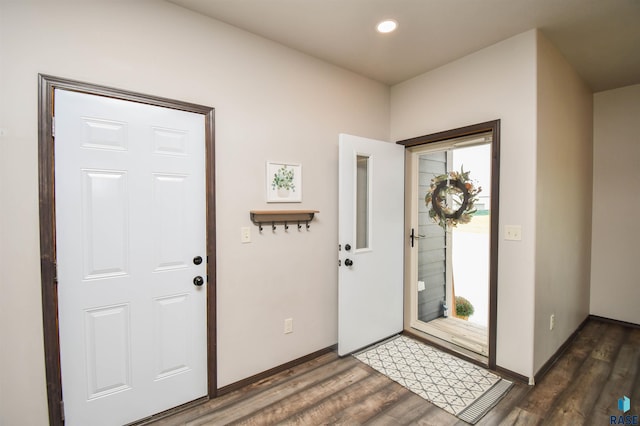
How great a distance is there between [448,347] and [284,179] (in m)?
2.26

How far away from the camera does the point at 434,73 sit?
2.84 m

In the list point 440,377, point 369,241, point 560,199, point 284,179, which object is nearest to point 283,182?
point 284,179

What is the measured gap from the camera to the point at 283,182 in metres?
2.39

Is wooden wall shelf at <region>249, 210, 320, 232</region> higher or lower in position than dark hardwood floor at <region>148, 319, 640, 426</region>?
higher

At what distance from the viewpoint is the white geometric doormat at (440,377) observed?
6.61 ft

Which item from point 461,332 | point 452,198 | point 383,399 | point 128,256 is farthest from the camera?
point 461,332

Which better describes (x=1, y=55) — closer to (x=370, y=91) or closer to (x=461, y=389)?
(x=370, y=91)

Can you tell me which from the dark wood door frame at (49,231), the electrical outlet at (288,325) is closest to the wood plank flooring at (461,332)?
the electrical outlet at (288,325)

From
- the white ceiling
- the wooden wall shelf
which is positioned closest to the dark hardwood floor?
the wooden wall shelf

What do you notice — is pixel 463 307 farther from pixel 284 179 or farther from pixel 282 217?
pixel 284 179

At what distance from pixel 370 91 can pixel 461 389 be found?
283 cm

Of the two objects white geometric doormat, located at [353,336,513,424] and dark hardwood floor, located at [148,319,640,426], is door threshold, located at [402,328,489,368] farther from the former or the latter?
dark hardwood floor, located at [148,319,640,426]

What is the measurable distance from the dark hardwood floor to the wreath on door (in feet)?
4.95

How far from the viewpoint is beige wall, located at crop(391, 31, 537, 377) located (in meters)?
2.20
